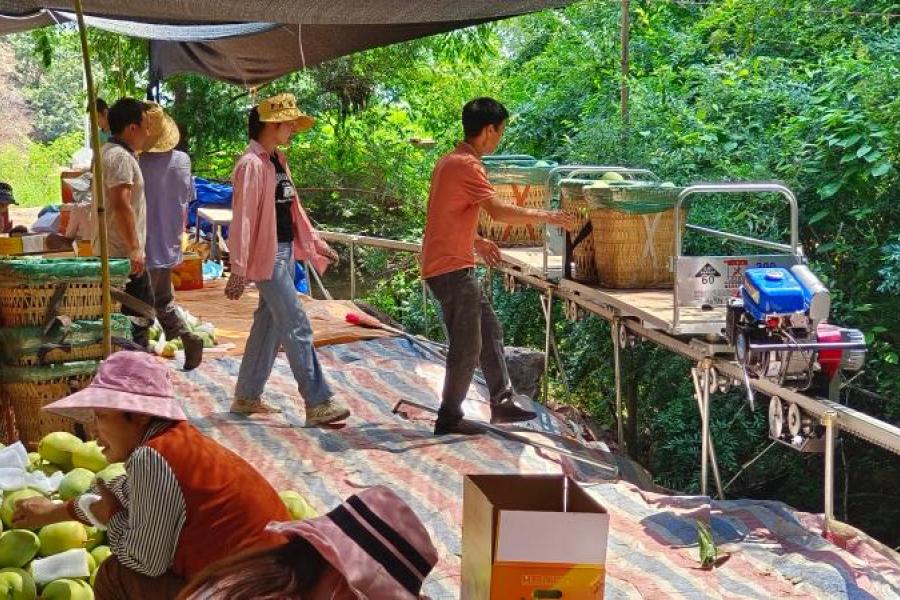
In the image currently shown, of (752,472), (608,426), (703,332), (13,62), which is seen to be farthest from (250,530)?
(13,62)

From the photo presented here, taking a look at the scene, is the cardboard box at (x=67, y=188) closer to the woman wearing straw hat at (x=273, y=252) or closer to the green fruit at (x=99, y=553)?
the woman wearing straw hat at (x=273, y=252)

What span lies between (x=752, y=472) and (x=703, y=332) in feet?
9.75

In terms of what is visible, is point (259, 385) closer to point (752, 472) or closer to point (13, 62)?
point (752, 472)

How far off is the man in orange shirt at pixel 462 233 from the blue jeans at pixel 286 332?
71 centimetres

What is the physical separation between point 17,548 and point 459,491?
2.37 metres

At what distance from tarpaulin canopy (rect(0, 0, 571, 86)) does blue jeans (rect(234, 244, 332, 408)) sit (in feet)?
5.60

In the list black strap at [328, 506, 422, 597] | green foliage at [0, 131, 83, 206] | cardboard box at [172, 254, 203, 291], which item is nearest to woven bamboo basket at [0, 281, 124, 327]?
black strap at [328, 506, 422, 597]

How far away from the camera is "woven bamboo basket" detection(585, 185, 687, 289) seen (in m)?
6.43

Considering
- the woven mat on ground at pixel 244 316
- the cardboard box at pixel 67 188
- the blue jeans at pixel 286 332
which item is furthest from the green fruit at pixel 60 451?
the cardboard box at pixel 67 188

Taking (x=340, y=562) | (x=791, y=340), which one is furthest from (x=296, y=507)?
(x=791, y=340)

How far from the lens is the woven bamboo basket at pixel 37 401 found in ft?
18.2

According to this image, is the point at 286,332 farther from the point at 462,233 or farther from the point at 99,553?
the point at 99,553

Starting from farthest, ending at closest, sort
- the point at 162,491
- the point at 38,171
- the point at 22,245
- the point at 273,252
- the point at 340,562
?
the point at 38,171
the point at 22,245
the point at 273,252
the point at 162,491
the point at 340,562

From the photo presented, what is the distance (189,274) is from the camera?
11680mm
